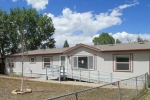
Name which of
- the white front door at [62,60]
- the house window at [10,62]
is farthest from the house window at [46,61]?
the house window at [10,62]

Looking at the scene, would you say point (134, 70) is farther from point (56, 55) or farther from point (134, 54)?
point (56, 55)

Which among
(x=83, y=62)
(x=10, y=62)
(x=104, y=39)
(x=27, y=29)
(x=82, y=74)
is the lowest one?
(x=82, y=74)

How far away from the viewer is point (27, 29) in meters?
42.8

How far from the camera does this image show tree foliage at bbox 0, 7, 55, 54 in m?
40.2

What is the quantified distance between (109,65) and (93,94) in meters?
9.57

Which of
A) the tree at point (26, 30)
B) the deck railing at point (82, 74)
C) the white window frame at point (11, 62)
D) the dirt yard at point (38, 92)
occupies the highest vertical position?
the tree at point (26, 30)

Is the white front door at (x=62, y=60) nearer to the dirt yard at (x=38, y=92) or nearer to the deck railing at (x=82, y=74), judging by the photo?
the deck railing at (x=82, y=74)

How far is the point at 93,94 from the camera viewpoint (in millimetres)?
7789

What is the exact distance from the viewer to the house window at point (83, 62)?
18444 millimetres

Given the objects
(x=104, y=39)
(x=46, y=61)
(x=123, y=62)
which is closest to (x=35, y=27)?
(x=46, y=61)

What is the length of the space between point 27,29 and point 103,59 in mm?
28741

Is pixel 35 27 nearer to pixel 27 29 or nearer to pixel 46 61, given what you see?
pixel 27 29

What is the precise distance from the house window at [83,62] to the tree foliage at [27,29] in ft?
74.4

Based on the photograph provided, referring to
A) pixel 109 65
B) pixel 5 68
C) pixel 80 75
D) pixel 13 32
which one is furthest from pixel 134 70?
pixel 13 32
